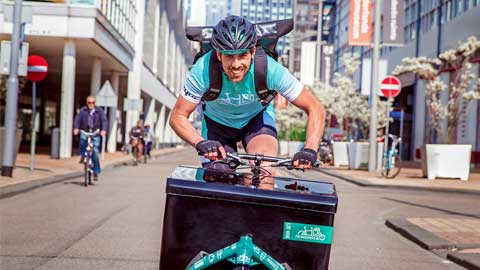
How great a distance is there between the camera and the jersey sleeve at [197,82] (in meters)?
3.98

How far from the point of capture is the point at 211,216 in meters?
3.21

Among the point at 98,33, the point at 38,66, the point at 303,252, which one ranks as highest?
the point at 98,33

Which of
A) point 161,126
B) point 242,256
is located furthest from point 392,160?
point 161,126

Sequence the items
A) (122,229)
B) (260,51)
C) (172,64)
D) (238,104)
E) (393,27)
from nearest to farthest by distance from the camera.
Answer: (260,51) → (238,104) → (122,229) → (393,27) → (172,64)

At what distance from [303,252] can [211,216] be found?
1.53ft

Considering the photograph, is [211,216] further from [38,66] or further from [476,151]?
[476,151]

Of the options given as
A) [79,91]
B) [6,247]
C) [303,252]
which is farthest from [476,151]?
[79,91]

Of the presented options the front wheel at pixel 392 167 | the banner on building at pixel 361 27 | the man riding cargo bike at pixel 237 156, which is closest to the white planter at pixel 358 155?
the banner on building at pixel 361 27

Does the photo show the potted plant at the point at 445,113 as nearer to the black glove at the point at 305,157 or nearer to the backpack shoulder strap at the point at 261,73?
the backpack shoulder strap at the point at 261,73

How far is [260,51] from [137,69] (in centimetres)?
3913

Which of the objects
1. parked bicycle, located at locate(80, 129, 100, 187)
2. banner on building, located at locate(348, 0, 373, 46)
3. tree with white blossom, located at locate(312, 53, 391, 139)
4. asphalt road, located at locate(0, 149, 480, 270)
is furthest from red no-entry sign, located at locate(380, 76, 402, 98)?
tree with white blossom, located at locate(312, 53, 391, 139)

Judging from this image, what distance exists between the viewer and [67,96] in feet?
90.3

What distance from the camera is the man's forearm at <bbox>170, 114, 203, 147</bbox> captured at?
391 centimetres

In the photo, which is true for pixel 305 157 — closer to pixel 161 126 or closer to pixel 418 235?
pixel 418 235
